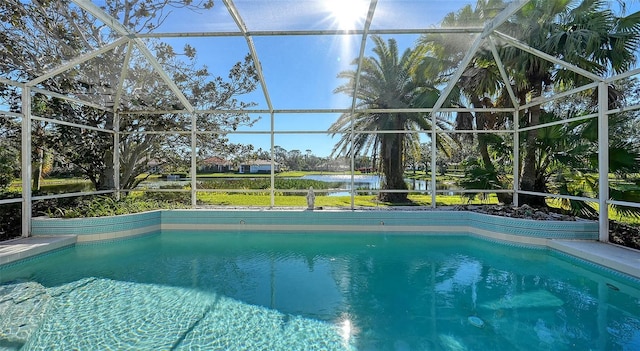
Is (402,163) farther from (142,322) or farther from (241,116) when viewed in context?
(142,322)

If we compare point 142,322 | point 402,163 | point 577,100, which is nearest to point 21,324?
point 142,322

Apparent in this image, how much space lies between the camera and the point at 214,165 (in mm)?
10672

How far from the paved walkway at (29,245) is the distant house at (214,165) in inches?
169

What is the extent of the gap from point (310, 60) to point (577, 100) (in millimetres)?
8186

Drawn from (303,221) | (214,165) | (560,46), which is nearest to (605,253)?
(560,46)

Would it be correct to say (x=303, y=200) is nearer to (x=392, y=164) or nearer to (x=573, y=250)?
(x=392, y=164)

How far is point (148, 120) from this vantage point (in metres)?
9.29

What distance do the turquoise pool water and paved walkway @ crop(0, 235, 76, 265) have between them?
6.6 inches

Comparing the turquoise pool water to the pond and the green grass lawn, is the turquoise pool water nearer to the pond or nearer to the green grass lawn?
the pond

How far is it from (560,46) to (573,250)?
172 inches

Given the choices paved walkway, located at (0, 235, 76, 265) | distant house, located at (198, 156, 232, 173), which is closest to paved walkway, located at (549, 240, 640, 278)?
distant house, located at (198, 156, 232, 173)

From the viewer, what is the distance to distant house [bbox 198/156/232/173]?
398 inches

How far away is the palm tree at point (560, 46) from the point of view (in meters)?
6.33

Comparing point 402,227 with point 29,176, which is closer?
point 29,176
